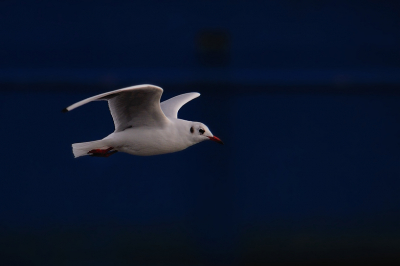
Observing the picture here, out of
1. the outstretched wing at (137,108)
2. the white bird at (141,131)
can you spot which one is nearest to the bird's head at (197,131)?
the white bird at (141,131)

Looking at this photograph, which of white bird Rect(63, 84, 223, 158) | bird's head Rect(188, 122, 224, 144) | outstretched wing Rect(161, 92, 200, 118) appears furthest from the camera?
outstretched wing Rect(161, 92, 200, 118)

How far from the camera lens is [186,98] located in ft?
20.2

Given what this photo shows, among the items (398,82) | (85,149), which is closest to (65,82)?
(85,149)

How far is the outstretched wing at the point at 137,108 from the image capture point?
16.3 feet

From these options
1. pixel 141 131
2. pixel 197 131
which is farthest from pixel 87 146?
pixel 197 131

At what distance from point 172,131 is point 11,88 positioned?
109 inches

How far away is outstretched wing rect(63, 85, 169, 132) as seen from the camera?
4.96 metres

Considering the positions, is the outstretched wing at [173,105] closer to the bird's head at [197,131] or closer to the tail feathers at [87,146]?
the bird's head at [197,131]

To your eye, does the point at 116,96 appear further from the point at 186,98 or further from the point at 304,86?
the point at 304,86

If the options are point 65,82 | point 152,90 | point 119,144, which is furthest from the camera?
point 65,82

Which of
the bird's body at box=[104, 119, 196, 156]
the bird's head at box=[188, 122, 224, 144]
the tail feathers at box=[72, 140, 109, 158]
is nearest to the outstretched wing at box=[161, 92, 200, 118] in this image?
the bird's head at box=[188, 122, 224, 144]

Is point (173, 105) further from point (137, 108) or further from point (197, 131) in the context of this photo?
point (137, 108)

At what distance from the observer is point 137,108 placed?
5184 millimetres

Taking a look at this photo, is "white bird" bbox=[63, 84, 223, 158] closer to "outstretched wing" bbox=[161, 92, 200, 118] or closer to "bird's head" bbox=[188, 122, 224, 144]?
"bird's head" bbox=[188, 122, 224, 144]
